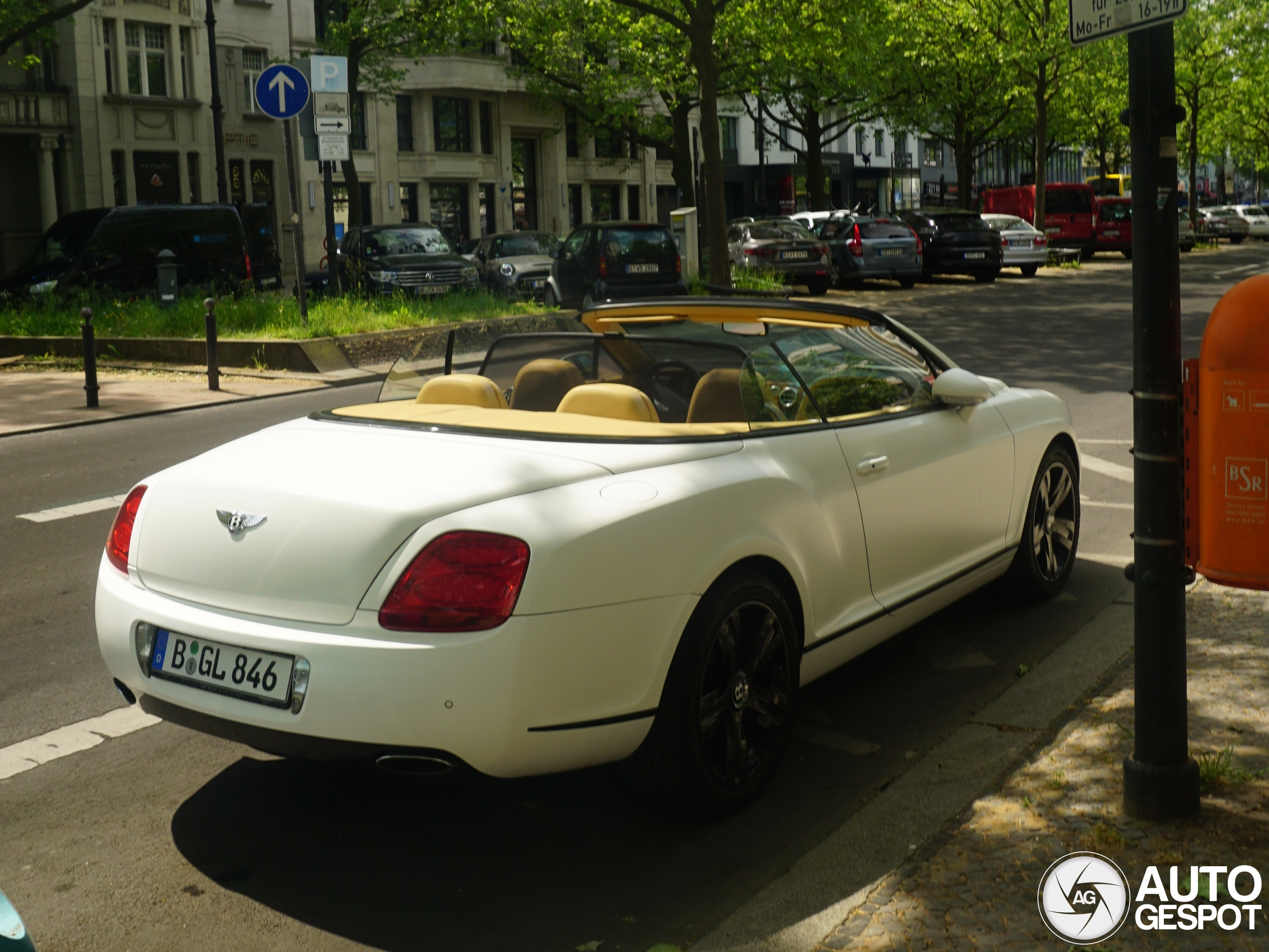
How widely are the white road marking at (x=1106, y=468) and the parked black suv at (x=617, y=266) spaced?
42.1 feet

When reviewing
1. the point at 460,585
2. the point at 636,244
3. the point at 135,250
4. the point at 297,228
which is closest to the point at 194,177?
the point at 135,250

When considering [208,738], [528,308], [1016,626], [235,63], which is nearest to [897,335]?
[1016,626]

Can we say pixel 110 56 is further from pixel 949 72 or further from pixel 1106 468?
pixel 1106 468

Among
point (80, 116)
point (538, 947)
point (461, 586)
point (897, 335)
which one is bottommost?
point (538, 947)

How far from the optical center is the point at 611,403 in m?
4.30

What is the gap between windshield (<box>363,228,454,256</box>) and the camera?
23297mm

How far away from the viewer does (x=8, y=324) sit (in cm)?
1919

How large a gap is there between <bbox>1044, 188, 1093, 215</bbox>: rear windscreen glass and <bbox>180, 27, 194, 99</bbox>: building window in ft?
82.8

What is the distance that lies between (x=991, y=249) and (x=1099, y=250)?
18.8 m

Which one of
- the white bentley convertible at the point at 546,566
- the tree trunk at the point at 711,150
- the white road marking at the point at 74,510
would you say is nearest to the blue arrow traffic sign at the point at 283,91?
the white road marking at the point at 74,510

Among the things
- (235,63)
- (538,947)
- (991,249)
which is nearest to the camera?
(538,947)

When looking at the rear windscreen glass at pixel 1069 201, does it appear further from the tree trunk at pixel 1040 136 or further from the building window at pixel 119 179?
the building window at pixel 119 179

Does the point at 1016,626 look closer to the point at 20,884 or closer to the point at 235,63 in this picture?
the point at 20,884

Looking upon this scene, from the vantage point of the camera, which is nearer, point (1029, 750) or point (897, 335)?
point (1029, 750)
